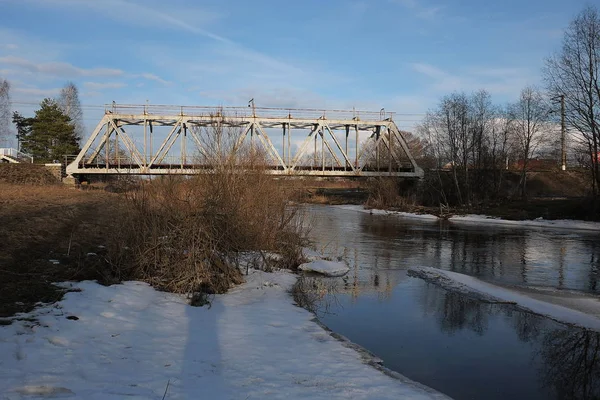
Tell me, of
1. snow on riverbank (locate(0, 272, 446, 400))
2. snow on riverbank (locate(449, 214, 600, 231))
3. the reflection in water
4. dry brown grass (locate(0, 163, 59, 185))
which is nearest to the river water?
the reflection in water

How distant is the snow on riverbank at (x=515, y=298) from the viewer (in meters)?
10.1

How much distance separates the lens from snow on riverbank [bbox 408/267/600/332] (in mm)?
10051

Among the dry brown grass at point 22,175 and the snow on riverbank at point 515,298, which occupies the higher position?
the dry brown grass at point 22,175

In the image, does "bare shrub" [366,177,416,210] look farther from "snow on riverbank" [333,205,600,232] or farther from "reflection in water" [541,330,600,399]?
"reflection in water" [541,330,600,399]

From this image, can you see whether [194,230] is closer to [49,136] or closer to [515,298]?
[515,298]

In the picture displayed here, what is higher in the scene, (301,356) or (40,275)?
(40,275)

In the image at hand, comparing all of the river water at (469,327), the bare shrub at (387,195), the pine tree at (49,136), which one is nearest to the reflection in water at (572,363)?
the river water at (469,327)

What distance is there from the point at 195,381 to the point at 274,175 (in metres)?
12.1

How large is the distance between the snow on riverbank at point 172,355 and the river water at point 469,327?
1.07 m

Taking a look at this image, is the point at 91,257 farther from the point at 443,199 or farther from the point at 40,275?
the point at 443,199

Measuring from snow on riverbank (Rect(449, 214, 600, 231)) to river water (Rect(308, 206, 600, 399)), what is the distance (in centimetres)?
1551

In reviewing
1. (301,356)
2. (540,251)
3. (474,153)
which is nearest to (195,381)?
(301,356)

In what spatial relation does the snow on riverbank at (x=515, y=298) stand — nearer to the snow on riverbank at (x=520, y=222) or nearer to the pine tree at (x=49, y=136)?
the snow on riverbank at (x=520, y=222)

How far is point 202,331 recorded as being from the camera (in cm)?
802
